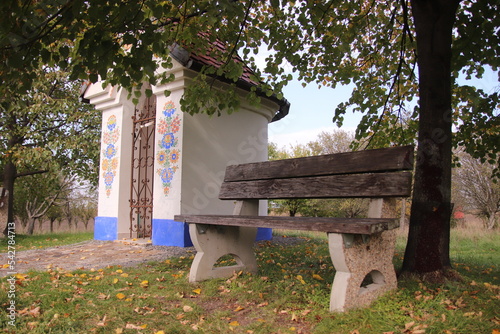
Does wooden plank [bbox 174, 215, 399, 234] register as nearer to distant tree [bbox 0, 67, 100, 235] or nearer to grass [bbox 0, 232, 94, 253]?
grass [bbox 0, 232, 94, 253]

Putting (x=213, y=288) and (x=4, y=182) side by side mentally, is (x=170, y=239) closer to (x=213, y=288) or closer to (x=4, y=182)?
(x=213, y=288)

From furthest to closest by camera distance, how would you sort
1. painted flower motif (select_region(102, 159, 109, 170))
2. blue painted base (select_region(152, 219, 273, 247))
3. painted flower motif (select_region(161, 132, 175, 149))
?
painted flower motif (select_region(102, 159, 109, 170)), painted flower motif (select_region(161, 132, 175, 149)), blue painted base (select_region(152, 219, 273, 247))

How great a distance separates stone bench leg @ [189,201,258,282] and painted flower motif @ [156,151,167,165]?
8.95 feet

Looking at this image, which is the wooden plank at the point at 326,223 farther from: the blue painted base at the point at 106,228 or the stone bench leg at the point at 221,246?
the blue painted base at the point at 106,228

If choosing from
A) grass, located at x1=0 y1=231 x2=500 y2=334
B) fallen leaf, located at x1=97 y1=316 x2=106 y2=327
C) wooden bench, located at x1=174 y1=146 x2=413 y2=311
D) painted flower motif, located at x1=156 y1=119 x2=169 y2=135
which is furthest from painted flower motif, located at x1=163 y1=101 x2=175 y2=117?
fallen leaf, located at x1=97 y1=316 x2=106 y2=327

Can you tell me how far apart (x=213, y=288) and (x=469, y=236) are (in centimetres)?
907

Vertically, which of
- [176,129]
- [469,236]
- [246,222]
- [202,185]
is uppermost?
[176,129]

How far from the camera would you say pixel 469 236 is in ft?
32.8

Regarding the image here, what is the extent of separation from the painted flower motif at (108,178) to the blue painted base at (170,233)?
61.4 inches

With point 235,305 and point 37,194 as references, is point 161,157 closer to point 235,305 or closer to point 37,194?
point 235,305

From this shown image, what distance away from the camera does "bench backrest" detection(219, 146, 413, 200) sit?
2.91 metres

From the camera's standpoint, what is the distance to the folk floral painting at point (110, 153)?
730cm

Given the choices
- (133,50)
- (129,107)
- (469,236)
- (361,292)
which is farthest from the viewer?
(469,236)

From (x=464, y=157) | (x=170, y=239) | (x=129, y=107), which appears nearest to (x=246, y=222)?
(x=170, y=239)
